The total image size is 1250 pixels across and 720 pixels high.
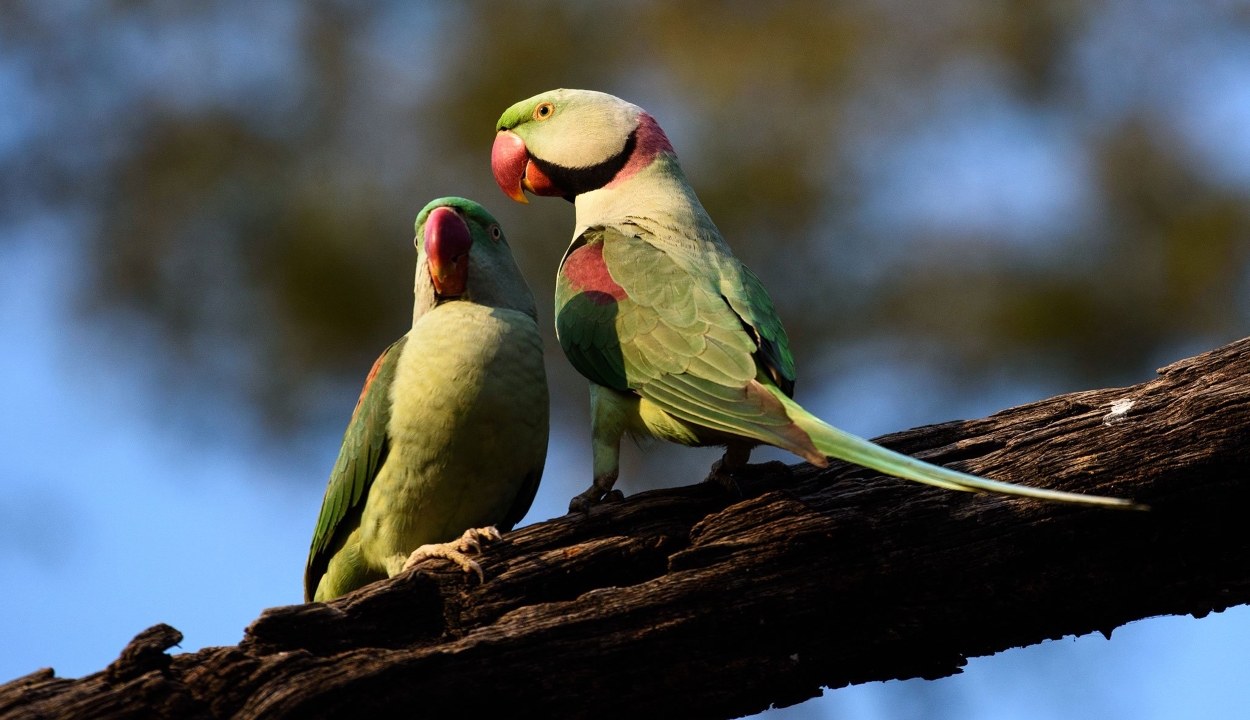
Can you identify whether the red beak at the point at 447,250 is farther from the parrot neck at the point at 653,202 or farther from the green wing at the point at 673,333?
the parrot neck at the point at 653,202

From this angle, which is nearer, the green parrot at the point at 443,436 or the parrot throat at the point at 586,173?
the green parrot at the point at 443,436

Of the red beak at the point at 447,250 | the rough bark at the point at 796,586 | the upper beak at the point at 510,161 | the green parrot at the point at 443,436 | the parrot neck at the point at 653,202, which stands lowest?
the rough bark at the point at 796,586

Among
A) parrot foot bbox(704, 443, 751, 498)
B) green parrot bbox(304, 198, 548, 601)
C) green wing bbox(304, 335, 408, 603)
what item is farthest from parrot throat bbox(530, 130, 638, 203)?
parrot foot bbox(704, 443, 751, 498)

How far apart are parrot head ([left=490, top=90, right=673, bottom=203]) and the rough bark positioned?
4.49ft

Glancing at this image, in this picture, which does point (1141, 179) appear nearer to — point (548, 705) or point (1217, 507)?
point (1217, 507)

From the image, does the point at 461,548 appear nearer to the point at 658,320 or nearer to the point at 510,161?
the point at 658,320

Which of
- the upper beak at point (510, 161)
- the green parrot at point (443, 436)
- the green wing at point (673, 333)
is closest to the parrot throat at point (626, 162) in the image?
the upper beak at point (510, 161)

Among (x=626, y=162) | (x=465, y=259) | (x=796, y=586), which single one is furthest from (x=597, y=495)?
(x=626, y=162)

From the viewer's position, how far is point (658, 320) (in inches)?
137

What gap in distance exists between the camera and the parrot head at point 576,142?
13.9 feet

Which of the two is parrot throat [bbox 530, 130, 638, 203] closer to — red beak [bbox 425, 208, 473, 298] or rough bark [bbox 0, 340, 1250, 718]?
red beak [bbox 425, 208, 473, 298]

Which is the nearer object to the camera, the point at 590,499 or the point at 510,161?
the point at 590,499

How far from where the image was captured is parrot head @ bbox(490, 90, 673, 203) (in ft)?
13.9

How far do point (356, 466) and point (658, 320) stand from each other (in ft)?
3.49
